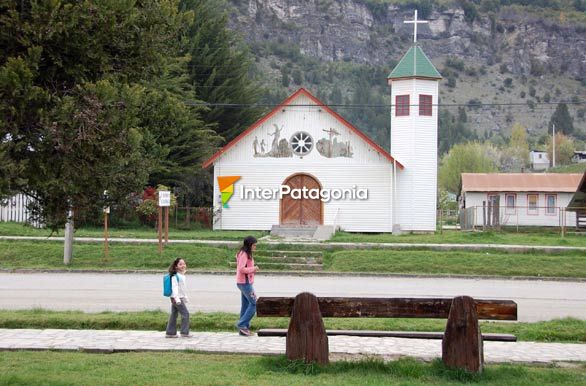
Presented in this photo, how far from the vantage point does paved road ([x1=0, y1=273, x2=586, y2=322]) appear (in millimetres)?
17719

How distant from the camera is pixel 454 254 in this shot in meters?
28.9

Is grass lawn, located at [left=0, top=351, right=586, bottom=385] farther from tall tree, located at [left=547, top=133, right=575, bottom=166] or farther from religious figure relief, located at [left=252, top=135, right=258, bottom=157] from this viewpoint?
tall tree, located at [left=547, top=133, right=575, bottom=166]

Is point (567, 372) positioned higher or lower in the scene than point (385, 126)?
lower

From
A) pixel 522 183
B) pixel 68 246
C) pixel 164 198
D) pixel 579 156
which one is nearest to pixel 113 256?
pixel 68 246

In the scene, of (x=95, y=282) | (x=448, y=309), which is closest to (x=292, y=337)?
(x=448, y=309)

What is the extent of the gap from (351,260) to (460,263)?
341 cm

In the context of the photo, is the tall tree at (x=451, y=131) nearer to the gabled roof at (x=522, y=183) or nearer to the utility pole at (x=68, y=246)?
the gabled roof at (x=522, y=183)

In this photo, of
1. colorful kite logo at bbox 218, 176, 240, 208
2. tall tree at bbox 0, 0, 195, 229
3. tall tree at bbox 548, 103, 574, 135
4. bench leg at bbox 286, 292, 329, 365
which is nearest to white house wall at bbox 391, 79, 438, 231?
colorful kite logo at bbox 218, 176, 240, 208

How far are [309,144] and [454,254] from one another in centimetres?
1315

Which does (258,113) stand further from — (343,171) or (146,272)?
(146,272)

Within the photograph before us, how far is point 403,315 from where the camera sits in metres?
10.5

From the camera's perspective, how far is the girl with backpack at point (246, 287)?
1326 centimetres

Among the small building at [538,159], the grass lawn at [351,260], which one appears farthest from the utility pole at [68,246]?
the small building at [538,159]

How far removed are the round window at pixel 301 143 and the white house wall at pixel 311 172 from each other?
187 millimetres
